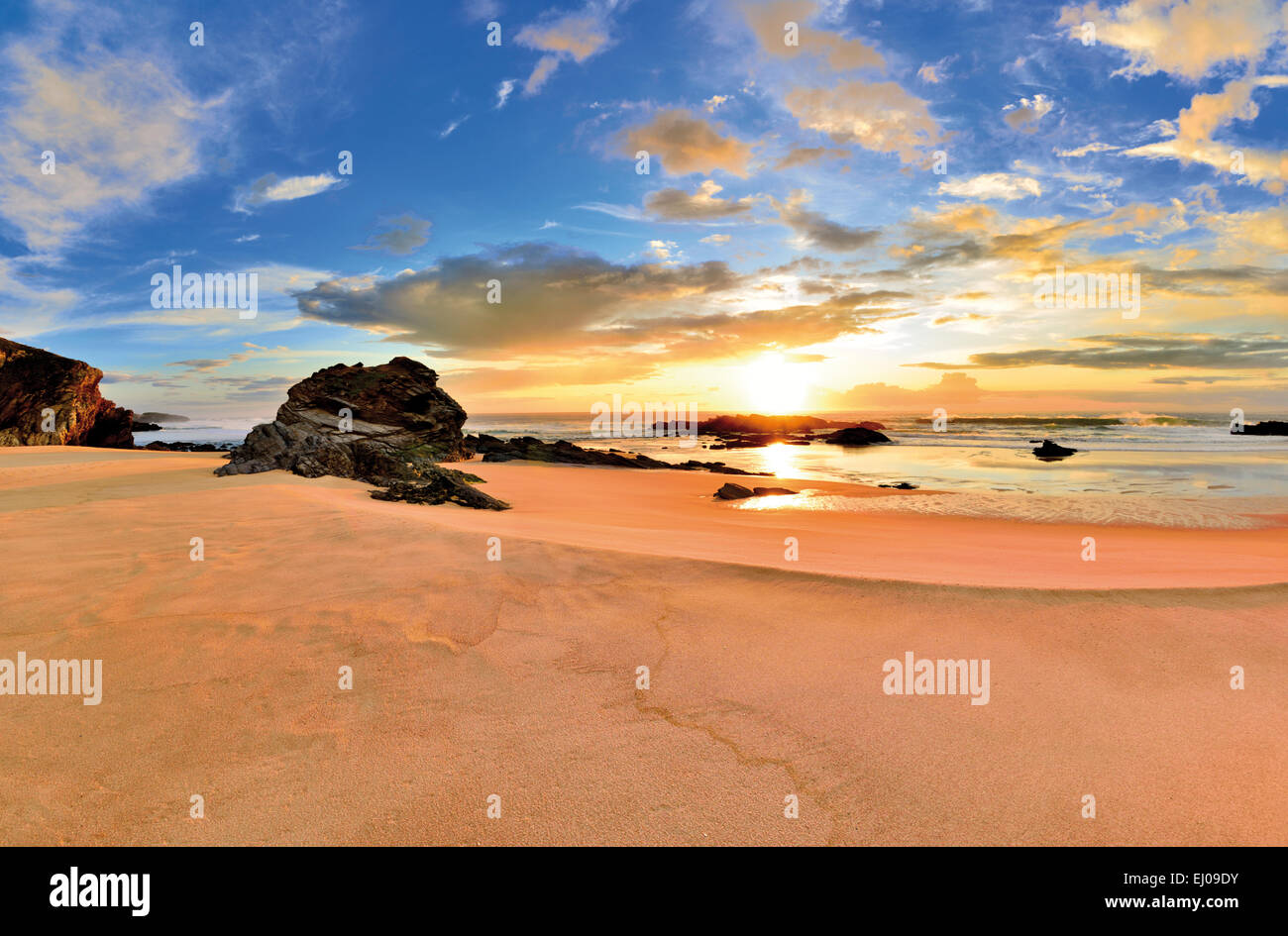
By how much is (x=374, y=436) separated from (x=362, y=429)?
431 mm

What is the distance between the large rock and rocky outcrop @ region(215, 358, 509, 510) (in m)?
0.02

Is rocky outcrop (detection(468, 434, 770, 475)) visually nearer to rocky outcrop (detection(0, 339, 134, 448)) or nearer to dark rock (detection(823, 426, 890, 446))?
rocky outcrop (detection(0, 339, 134, 448))

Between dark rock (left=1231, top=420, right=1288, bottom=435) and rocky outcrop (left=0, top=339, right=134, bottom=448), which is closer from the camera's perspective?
rocky outcrop (left=0, top=339, right=134, bottom=448)

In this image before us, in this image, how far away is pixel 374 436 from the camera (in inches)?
746

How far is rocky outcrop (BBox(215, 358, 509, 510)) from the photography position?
12.5 m

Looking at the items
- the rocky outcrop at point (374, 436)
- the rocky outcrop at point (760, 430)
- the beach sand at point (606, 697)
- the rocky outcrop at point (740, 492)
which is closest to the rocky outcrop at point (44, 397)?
the rocky outcrop at point (374, 436)

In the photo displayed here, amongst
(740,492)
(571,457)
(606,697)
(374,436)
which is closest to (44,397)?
(374,436)

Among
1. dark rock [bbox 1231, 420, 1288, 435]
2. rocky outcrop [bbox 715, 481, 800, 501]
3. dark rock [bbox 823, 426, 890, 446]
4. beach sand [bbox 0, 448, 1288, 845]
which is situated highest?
dark rock [bbox 1231, 420, 1288, 435]

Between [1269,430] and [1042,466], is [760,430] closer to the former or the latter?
[1042,466]

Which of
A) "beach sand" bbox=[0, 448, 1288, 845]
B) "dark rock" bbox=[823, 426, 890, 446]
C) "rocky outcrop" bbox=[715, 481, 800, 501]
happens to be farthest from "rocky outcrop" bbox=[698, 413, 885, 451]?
"beach sand" bbox=[0, 448, 1288, 845]

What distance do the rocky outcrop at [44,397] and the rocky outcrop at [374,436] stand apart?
1633 cm

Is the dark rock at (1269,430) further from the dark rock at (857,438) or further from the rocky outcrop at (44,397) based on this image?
the rocky outcrop at (44,397)

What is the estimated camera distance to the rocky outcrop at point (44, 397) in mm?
25188

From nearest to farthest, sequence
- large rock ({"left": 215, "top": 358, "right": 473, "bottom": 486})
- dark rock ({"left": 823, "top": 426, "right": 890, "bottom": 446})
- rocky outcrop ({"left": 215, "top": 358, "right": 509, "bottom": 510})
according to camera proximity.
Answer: rocky outcrop ({"left": 215, "top": 358, "right": 509, "bottom": 510}) → large rock ({"left": 215, "top": 358, "right": 473, "bottom": 486}) → dark rock ({"left": 823, "top": 426, "right": 890, "bottom": 446})
